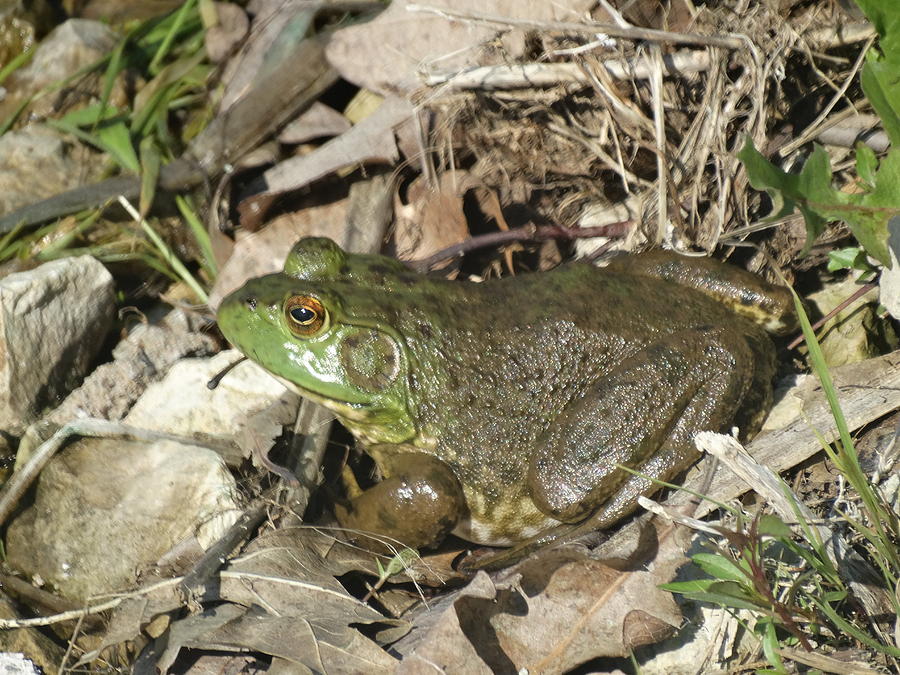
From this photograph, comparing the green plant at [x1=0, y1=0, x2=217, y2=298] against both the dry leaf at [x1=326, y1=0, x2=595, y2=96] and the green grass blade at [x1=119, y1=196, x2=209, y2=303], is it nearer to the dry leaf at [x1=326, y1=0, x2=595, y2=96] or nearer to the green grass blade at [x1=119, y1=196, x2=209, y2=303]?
the green grass blade at [x1=119, y1=196, x2=209, y2=303]

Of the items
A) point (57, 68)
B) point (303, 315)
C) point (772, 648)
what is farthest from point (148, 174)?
point (772, 648)

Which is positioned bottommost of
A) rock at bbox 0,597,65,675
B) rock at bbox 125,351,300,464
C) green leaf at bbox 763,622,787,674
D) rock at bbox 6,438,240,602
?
rock at bbox 0,597,65,675

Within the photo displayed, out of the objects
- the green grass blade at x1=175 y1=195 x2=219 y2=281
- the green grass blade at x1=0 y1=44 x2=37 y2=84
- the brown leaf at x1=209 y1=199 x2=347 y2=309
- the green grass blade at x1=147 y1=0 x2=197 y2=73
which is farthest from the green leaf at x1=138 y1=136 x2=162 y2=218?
the green grass blade at x1=0 y1=44 x2=37 y2=84

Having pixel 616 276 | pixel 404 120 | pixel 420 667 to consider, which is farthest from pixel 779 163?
pixel 420 667

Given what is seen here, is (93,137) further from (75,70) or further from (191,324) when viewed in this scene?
(191,324)

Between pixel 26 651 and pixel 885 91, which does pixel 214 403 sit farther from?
pixel 885 91

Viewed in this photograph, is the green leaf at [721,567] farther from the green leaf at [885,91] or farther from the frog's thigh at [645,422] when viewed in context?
the green leaf at [885,91]

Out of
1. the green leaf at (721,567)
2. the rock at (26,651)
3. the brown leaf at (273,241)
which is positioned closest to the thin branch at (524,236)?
the brown leaf at (273,241)
